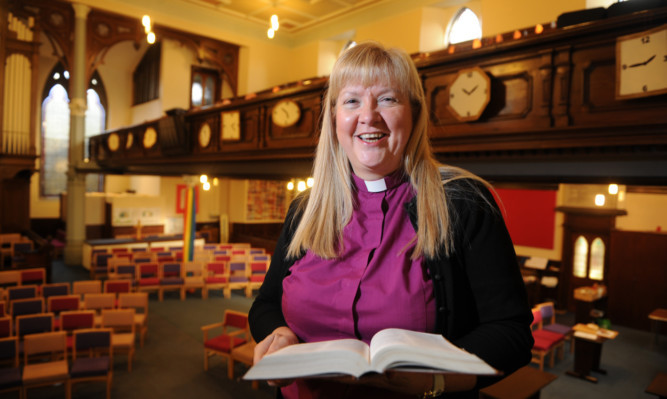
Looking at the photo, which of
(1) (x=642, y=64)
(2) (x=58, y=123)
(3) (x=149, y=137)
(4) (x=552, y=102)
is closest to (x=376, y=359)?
(1) (x=642, y=64)

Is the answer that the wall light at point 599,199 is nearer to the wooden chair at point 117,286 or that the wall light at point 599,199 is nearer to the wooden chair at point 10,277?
the wooden chair at point 117,286

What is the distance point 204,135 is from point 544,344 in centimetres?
732

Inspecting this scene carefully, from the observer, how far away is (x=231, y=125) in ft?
26.8

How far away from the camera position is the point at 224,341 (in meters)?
6.64

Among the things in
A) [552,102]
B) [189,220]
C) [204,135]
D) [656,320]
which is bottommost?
[656,320]

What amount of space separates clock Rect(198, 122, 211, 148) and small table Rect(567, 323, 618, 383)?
744 cm

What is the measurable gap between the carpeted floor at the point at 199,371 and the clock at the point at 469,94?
393 centimetres

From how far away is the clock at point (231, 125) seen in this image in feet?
26.3

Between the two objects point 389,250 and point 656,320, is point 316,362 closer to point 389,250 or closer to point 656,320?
point 389,250

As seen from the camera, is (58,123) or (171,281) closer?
→ (171,281)

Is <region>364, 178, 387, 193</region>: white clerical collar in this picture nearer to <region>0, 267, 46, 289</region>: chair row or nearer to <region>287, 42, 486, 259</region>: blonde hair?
<region>287, 42, 486, 259</region>: blonde hair

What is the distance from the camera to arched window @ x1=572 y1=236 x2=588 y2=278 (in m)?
9.73

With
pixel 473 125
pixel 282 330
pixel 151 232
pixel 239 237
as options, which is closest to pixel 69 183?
pixel 151 232

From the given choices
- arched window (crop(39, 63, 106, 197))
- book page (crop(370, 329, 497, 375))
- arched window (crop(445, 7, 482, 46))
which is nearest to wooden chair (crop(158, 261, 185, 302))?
arched window (crop(445, 7, 482, 46))
